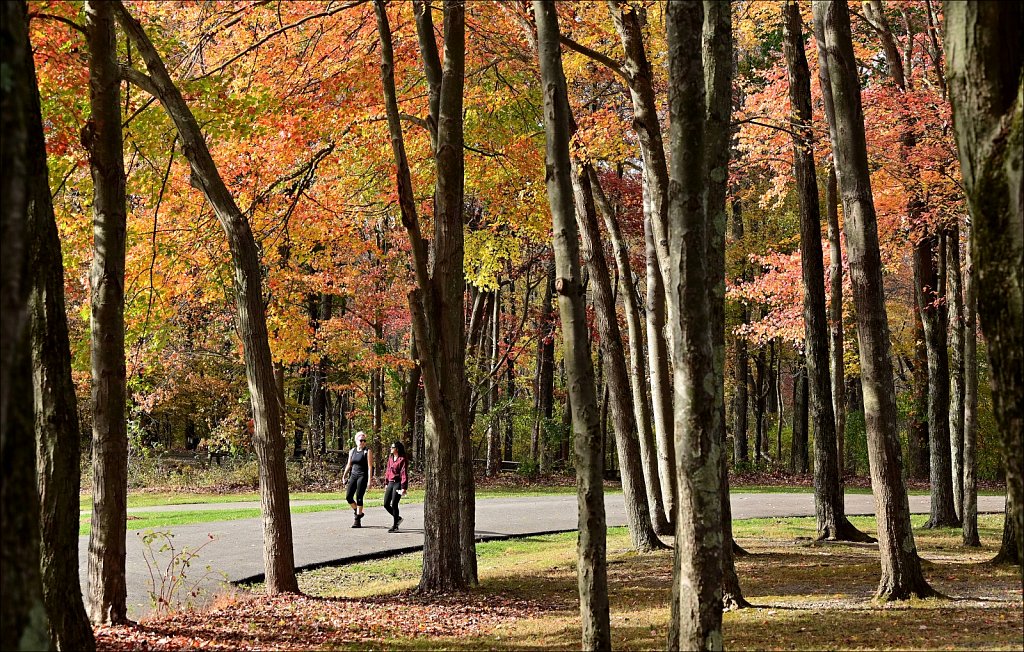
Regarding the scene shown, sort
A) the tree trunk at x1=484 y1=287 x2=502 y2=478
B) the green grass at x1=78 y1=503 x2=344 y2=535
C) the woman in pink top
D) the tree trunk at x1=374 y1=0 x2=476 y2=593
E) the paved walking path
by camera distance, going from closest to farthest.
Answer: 1. the tree trunk at x1=374 y1=0 x2=476 y2=593
2. the paved walking path
3. the woman in pink top
4. the green grass at x1=78 y1=503 x2=344 y2=535
5. the tree trunk at x1=484 y1=287 x2=502 y2=478

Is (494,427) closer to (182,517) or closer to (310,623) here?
(182,517)

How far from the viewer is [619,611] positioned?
29.9 ft

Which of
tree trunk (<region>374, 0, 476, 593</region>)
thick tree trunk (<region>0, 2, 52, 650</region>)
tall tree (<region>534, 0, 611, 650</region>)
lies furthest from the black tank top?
thick tree trunk (<region>0, 2, 52, 650</region>)

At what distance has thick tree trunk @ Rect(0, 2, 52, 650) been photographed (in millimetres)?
2615

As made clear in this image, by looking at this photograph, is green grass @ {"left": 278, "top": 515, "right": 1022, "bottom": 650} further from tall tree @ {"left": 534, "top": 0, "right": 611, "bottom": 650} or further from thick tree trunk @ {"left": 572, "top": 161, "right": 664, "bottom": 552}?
tall tree @ {"left": 534, "top": 0, "right": 611, "bottom": 650}

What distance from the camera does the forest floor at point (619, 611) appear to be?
7.32 meters

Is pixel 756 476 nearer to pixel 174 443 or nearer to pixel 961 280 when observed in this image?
Result: pixel 961 280

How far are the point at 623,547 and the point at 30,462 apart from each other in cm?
1211

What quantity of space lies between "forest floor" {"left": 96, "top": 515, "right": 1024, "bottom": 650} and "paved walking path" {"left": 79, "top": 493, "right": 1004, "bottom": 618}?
1347 mm

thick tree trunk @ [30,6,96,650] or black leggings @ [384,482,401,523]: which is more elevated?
thick tree trunk @ [30,6,96,650]

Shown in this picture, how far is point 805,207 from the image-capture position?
1463 cm

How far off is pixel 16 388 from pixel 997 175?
371 cm

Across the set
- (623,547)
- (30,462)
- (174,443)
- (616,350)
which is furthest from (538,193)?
(174,443)

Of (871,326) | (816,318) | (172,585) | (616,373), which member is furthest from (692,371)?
(816,318)
